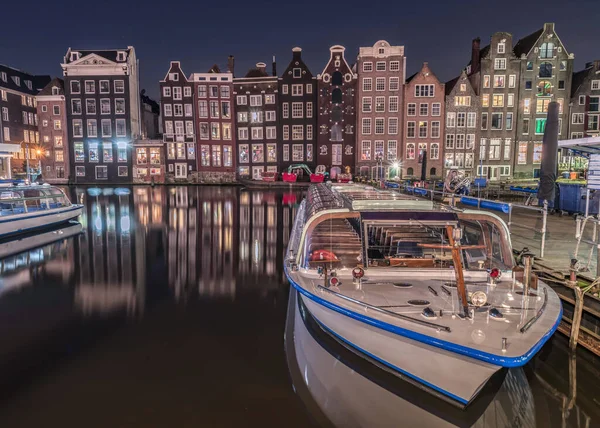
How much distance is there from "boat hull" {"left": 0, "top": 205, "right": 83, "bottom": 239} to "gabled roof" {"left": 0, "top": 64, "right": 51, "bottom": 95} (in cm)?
5054

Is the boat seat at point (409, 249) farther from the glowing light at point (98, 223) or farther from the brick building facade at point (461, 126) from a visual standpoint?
Result: the brick building facade at point (461, 126)

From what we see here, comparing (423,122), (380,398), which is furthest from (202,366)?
(423,122)

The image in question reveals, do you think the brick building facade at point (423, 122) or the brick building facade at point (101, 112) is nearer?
the brick building facade at point (423, 122)

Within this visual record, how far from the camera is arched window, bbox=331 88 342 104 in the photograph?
57491 millimetres

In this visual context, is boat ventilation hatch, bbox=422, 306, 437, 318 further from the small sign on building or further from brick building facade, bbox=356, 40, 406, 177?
brick building facade, bbox=356, 40, 406, 177

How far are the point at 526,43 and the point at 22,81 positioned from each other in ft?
247

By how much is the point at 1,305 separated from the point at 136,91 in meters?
60.7

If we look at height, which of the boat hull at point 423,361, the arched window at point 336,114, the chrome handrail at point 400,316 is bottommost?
the boat hull at point 423,361

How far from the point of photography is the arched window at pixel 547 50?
171 ft

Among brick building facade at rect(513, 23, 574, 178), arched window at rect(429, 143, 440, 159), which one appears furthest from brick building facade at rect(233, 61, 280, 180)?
brick building facade at rect(513, 23, 574, 178)

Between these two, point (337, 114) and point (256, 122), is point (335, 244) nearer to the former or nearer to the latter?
point (337, 114)

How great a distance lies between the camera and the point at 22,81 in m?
65.6

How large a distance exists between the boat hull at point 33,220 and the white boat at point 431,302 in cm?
1677

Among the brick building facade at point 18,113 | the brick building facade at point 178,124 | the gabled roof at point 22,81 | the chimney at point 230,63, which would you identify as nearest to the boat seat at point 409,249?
the brick building facade at point 178,124
